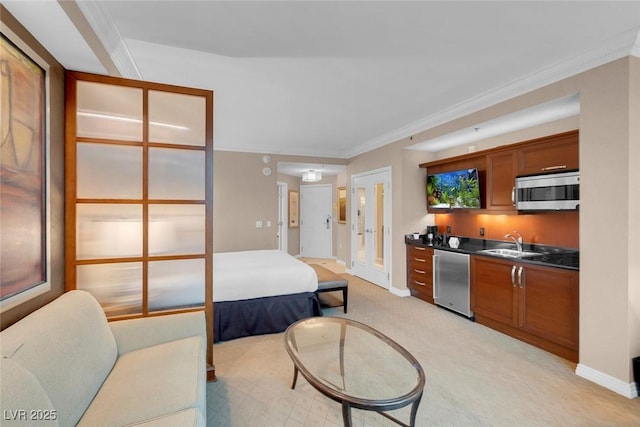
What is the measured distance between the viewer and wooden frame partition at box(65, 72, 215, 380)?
1.96 meters

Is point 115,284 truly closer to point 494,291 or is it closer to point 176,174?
point 176,174

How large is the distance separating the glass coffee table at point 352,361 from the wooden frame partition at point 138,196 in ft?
2.73

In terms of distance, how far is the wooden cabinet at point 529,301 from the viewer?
2.52 meters

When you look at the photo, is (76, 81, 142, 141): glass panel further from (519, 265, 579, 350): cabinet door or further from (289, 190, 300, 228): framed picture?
(289, 190, 300, 228): framed picture

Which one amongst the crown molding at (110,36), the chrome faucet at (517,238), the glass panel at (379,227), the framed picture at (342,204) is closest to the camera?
the crown molding at (110,36)

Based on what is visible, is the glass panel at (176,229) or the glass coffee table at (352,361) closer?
the glass coffee table at (352,361)

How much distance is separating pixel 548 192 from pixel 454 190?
3.90 feet

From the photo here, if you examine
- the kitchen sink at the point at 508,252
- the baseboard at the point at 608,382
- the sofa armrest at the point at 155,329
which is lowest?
the baseboard at the point at 608,382

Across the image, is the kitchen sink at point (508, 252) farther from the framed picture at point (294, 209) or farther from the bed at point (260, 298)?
the framed picture at point (294, 209)

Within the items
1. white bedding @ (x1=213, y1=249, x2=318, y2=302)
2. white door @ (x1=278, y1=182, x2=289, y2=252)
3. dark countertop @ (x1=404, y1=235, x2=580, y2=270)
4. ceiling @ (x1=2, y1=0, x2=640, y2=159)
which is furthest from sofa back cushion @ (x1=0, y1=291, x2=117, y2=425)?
white door @ (x1=278, y1=182, x2=289, y2=252)

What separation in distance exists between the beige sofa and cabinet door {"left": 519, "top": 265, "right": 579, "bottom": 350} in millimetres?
3034

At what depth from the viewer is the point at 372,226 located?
17.1 ft

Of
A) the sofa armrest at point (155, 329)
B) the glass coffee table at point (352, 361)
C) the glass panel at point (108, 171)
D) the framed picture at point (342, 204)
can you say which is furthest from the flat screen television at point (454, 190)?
the glass panel at point (108, 171)

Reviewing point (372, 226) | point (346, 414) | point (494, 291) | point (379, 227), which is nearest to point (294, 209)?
point (372, 226)
